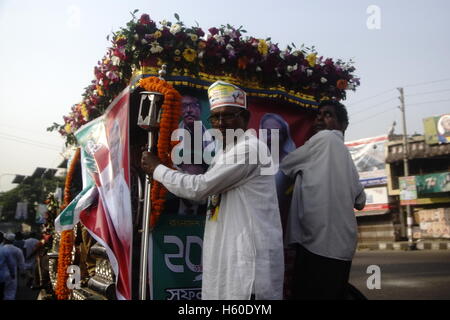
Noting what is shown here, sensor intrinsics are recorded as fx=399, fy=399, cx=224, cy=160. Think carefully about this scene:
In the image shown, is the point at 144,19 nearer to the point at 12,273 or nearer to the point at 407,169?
the point at 12,273

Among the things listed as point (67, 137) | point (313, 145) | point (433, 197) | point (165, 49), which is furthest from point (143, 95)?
point (433, 197)

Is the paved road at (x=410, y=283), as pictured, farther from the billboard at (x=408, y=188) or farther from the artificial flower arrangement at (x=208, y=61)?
the billboard at (x=408, y=188)

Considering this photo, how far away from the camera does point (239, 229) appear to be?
231 centimetres

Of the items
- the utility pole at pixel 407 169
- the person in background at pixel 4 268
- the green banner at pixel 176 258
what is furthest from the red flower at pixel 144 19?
the utility pole at pixel 407 169

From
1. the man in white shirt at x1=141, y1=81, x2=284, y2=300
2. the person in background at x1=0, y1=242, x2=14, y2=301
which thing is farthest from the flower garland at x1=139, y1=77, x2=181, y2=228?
the person in background at x1=0, y1=242, x2=14, y2=301

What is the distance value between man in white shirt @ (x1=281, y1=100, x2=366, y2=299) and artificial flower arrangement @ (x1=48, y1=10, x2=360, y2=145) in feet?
3.35

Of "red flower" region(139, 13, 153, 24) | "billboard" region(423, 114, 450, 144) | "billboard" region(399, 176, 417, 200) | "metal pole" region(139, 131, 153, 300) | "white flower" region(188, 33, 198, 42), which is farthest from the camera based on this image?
"billboard" region(399, 176, 417, 200)

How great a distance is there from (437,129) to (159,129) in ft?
78.1

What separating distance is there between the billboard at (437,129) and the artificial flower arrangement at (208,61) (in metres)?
21.4

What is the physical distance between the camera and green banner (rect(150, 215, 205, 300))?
9.78 ft

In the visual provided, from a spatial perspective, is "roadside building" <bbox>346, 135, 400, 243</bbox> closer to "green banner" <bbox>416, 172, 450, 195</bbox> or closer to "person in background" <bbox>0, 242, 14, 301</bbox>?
"green banner" <bbox>416, 172, 450, 195</bbox>

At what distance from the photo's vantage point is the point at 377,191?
26.9 meters

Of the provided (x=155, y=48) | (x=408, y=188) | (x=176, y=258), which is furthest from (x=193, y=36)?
(x=408, y=188)

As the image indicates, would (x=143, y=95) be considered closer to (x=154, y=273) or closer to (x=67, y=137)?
(x=154, y=273)
